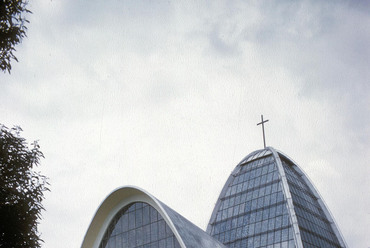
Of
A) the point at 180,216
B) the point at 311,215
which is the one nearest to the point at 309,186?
the point at 311,215

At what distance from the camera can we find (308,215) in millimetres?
34812

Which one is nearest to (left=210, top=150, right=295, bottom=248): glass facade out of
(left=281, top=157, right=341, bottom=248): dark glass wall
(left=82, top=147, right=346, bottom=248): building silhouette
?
(left=82, top=147, right=346, bottom=248): building silhouette

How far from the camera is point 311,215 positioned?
3525 centimetres

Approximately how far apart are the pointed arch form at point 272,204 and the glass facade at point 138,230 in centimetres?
1010

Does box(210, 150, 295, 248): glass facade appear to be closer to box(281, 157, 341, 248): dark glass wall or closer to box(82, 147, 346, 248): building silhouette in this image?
box(82, 147, 346, 248): building silhouette

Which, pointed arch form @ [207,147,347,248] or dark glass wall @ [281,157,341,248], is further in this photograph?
dark glass wall @ [281,157,341,248]

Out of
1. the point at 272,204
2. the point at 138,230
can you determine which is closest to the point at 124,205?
the point at 138,230

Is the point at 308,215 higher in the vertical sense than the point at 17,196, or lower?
higher

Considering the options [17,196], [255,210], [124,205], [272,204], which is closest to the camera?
[17,196]

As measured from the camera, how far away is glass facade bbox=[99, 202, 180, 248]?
24938mm

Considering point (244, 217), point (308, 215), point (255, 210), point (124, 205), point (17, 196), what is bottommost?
point (17, 196)

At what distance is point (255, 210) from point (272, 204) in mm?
1453

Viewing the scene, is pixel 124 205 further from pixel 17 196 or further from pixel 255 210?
pixel 17 196

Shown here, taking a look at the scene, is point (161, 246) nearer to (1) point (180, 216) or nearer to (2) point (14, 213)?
(1) point (180, 216)
